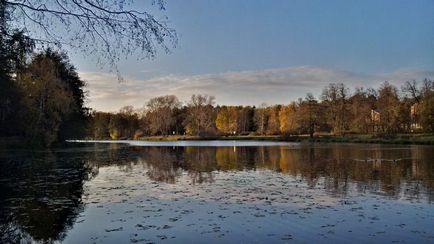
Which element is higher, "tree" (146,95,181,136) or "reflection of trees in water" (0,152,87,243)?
"tree" (146,95,181,136)

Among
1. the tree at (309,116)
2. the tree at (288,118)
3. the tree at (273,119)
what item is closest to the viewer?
the tree at (309,116)

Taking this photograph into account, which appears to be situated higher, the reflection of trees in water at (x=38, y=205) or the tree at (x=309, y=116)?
the tree at (x=309, y=116)

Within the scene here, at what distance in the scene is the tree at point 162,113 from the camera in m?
107

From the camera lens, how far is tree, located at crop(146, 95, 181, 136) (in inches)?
4208

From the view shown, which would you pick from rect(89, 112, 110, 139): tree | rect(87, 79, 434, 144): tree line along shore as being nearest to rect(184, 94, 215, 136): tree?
rect(87, 79, 434, 144): tree line along shore

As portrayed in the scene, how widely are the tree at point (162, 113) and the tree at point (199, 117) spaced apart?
203 inches

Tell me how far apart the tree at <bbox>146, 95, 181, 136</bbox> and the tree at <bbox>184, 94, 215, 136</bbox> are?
203 inches

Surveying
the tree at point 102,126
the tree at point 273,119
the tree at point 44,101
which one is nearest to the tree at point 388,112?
the tree at point 273,119

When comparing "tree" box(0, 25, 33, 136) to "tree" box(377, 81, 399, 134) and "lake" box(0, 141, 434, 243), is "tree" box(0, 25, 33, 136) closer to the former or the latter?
"lake" box(0, 141, 434, 243)

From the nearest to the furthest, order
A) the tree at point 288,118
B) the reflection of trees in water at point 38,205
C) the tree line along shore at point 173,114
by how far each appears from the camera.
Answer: the reflection of trees in water at point 38,205, the tree line along shore at point 173,114, the tree at point 288,118

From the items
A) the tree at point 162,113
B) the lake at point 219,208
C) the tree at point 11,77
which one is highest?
the tree at point 162,113

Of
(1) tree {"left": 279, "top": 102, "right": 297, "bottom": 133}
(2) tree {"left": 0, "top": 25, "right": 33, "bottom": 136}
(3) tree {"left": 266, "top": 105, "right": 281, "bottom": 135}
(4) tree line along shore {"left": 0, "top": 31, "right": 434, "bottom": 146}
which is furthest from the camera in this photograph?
(3) tree {"left": 266, "top": 105, "right": 281, "bottom": 135}

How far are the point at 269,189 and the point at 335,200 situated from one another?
2.91m

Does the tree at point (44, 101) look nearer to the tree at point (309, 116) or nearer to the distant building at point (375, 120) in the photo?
the tree at point (309, 116)
